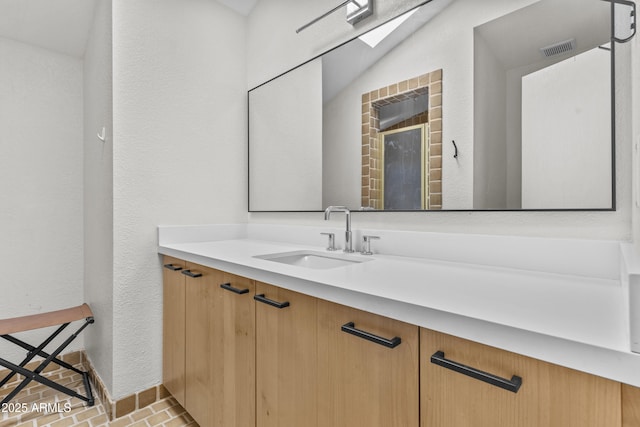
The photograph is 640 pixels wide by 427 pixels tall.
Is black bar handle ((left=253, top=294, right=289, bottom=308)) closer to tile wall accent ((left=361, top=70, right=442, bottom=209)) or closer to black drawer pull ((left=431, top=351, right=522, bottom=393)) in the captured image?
black drawer pull ((left=431, top=351, right=522, bottom=393))

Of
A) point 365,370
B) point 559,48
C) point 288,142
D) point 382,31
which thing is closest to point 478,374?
point 365,370

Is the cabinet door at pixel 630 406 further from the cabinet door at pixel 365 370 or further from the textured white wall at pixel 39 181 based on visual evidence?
the textured white wall at pixel 39 181

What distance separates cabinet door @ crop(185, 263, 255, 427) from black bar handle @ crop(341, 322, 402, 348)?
1.46ft

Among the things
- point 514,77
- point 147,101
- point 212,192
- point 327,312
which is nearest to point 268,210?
point 212,192

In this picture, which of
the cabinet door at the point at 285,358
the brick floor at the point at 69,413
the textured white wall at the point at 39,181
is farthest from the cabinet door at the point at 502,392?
the textured white wall at the point at 39,181

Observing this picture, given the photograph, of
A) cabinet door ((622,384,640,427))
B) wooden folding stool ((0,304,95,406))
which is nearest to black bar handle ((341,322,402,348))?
cabinet door ((622,384,640,427))

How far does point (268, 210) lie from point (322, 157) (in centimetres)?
53

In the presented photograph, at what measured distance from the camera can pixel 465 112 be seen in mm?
1229

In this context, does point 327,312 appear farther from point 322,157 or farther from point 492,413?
point 322,157

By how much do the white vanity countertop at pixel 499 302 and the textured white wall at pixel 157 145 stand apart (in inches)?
33.7

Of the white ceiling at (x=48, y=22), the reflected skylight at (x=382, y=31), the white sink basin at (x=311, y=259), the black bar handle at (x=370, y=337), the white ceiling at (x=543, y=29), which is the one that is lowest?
the black bar handle at (x=370, y=337)

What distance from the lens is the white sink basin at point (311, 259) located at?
4.73ft

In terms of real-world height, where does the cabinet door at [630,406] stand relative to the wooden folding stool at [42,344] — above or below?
above

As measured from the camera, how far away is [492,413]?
1.88 feet
